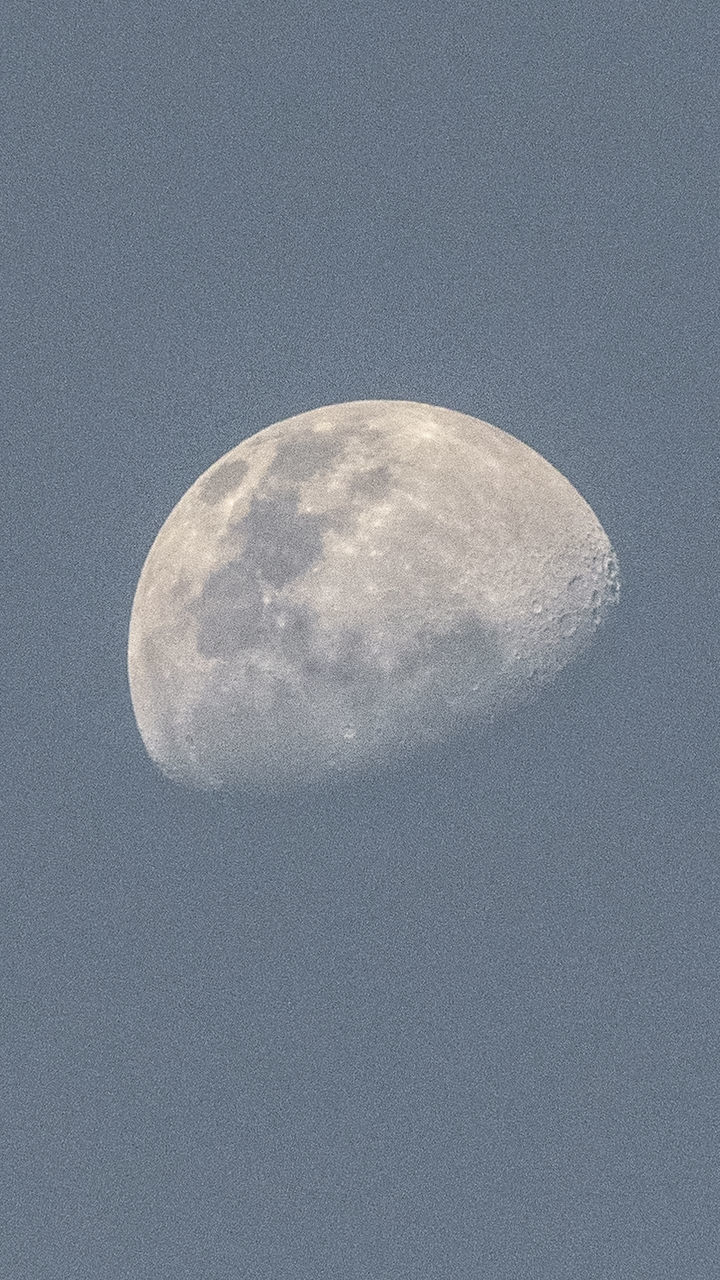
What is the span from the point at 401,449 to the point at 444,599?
2.33 metres

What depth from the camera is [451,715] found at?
1844 cm

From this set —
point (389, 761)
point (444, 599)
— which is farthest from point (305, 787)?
point (444, 599)

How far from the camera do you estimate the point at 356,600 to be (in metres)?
18.6

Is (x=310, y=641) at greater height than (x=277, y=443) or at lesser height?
lesser

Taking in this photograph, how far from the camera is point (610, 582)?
2056 cm

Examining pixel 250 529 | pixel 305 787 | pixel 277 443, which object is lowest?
pixel 305 787

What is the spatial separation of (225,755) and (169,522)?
3.68 m

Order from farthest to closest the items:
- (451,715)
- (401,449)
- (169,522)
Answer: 1. (169,522)
2. (401,449)
3. (451,715)

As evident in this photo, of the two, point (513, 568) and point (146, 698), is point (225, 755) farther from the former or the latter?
point (513, 568)

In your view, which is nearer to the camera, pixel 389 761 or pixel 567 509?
pixel 389 761

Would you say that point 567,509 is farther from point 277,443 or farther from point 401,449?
point 277,443

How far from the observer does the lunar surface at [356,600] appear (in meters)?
18.5

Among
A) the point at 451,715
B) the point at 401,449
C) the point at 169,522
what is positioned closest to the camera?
the point at 451,715

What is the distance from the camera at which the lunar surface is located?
18.5m
